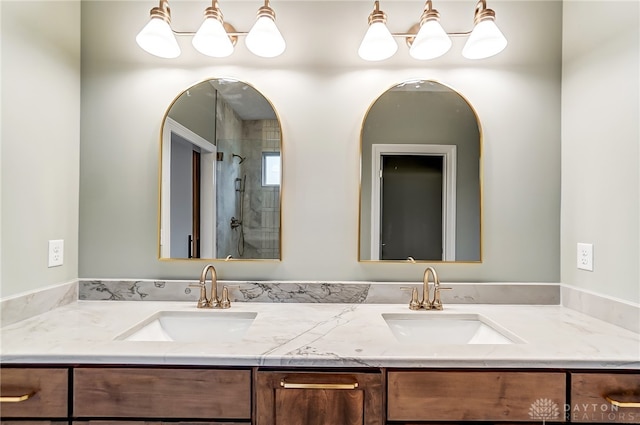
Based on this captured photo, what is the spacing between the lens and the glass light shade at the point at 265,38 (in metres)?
1.51

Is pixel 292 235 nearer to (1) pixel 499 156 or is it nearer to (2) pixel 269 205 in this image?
(2) pixel 269 205

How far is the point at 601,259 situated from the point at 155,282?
6.56 ft

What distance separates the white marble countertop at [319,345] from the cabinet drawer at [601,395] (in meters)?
0.04

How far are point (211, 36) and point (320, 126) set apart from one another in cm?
63

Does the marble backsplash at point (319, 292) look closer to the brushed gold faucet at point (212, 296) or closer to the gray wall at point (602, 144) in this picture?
the brushed gold faucet at point (212, 296)

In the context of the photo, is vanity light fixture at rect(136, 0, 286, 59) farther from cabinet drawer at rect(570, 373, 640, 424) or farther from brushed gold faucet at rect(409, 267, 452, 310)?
cabinet drawer at rect(570, 373, 640, 424)

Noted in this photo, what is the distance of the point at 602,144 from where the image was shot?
1435mm

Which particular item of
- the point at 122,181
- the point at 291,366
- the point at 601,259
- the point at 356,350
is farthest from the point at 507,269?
the point at 122,181

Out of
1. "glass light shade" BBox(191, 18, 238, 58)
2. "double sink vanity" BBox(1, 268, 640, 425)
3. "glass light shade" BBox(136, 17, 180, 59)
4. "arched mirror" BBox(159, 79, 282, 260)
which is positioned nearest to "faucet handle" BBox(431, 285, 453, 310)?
"double sink vanity" BBox(1, 268, 640, 425)

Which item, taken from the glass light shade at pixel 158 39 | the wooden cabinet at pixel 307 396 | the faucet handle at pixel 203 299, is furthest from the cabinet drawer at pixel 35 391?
the glass light shade at pixel 158 39

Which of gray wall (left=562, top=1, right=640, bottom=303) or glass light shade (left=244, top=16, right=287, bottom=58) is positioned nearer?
gray wall (left=562, top=1, right=640, bottom=303)

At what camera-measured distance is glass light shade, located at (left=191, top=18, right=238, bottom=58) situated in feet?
5.00

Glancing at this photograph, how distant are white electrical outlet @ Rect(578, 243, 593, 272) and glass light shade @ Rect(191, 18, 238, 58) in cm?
183

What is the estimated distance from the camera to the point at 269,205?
1.70 m
